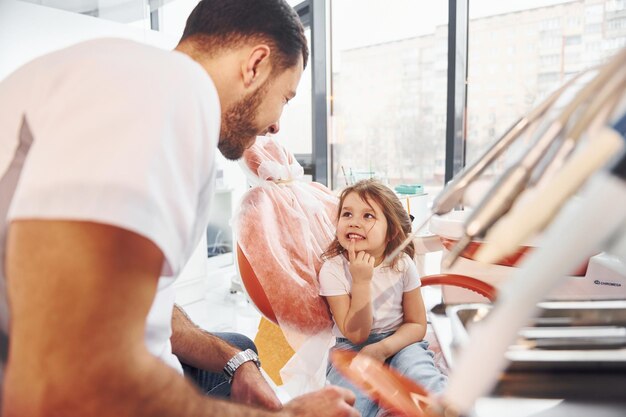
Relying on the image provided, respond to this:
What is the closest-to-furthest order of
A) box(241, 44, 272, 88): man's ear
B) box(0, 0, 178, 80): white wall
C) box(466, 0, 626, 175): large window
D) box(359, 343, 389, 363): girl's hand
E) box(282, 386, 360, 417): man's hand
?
box(282, 386, 360, 417): man's hand, box(241, 44, 272, 88): man's ear, box(359, 343, 389, 363): girl's hand, box(466, 0, 626, 175): large window, box(0, 0, 178, 80): white wall

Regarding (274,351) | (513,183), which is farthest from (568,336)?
(274,351)

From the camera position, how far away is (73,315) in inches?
18.5

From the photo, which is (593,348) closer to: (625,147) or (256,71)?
(625,147)

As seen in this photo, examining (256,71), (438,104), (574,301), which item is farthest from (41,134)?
(438,104)

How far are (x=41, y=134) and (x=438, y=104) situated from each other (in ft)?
8.30

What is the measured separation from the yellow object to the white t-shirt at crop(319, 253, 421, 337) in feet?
0.62

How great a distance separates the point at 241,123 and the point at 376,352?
33.8 inches

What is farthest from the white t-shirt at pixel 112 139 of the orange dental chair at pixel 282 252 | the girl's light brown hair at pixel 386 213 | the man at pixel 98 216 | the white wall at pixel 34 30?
the white wall at pixel 34 30

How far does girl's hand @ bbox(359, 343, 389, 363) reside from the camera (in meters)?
1.42

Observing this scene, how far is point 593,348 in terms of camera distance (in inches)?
22.8

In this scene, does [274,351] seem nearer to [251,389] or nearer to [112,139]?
[251,389]

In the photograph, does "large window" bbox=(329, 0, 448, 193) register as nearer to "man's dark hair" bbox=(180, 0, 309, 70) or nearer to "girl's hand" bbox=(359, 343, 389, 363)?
"girl's hand" bbox=(359, 343, 389, 363)

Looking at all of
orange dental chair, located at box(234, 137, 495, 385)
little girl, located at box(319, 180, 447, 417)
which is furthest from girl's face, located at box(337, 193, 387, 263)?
orange dental chair, located at box(234, 137, 495, 385)

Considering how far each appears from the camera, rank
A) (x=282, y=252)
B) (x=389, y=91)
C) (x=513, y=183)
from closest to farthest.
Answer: (x=513, y=183)
(x=282, y=252)
(x=389, y=91)
